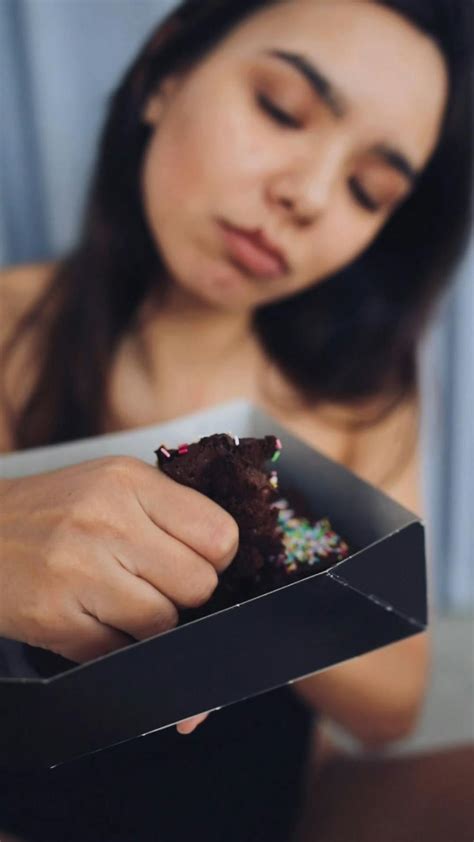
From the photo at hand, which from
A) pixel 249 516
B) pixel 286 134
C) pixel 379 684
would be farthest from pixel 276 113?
pixel 379 684

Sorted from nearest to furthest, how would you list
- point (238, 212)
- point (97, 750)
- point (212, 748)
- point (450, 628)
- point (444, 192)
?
1. point (97, 750)
2. point (212, 748)
3. point (238, 212)
4. point (444, 192)
5. point (450, 628)

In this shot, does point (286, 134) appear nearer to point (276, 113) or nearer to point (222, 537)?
point (276, 113)

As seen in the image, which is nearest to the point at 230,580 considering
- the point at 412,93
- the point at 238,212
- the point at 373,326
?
the point at 238,212

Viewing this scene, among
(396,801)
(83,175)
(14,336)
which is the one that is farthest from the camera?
(83,175)

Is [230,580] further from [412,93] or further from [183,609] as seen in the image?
[412,93]

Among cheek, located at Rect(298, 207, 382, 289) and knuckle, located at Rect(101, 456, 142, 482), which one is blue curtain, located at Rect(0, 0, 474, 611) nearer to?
cheek, located at Rect(298, 207, 382, 289)

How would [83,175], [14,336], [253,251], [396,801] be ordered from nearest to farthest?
[396,801], [253,251], [14,336], [83,175]
